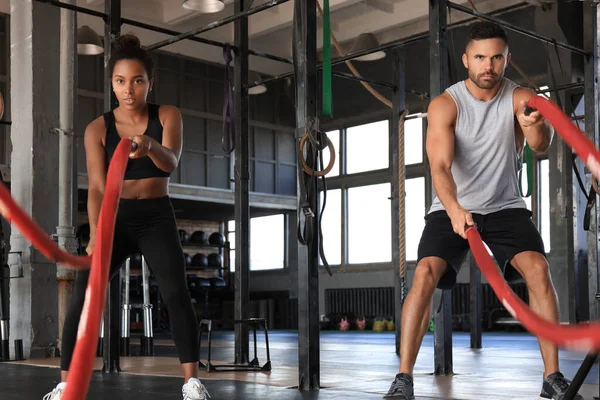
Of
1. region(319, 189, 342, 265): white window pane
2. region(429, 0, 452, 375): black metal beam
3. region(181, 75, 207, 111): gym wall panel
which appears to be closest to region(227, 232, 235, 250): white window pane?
region(319, 189, 342, 265): white window pane

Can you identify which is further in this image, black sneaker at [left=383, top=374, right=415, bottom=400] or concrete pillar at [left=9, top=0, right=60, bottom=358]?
concrete pillar at [left=9, top=0, right=60, bottom=358]

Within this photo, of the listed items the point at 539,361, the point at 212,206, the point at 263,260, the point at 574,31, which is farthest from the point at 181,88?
the point at 539,361

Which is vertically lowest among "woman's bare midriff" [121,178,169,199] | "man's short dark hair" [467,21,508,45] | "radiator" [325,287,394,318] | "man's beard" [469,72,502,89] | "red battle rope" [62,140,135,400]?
"radiator" [325,287,394,318]

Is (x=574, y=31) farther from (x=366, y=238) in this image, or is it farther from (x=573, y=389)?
(x=366, y=238)

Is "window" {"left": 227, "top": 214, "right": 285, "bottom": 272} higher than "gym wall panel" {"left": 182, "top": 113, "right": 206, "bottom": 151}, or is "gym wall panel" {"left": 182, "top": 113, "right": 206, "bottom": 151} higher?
"gym wall panel" {"left": 182, "top": 113, "right": 206, "bottom": 151}

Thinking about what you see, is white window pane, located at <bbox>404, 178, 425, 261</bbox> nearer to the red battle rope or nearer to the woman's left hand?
the woman's left hand

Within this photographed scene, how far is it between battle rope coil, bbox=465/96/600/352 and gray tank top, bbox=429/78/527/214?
0.42 m

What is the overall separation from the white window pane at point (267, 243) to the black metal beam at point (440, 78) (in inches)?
542

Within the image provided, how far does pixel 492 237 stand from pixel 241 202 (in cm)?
295

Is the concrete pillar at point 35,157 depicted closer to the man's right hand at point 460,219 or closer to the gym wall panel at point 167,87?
the man's right hand at point 460,219

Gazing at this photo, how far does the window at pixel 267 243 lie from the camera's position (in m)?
18.7

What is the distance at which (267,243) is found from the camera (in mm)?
18906

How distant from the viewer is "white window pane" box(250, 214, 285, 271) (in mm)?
18750

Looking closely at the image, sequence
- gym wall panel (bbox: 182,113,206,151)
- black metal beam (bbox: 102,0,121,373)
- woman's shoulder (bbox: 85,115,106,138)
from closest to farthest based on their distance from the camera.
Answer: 1. woman's shoulder (bbox: 85,115,106,138)
2. black metal beam (bbox: 102,0,121,373)
3. gym wall panel (bbox: 182,113,206,151)
